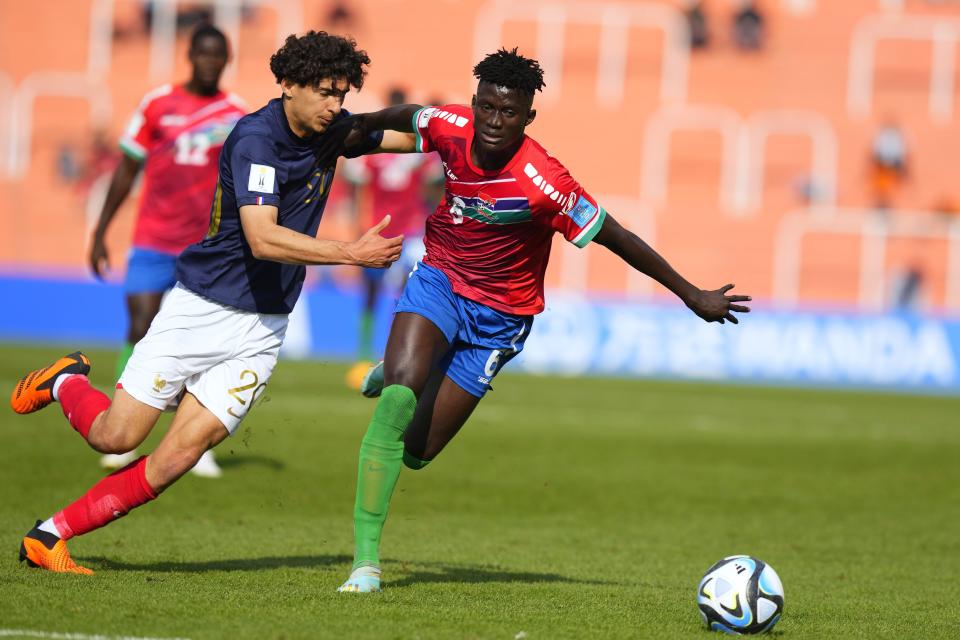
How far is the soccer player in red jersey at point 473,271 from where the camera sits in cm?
642

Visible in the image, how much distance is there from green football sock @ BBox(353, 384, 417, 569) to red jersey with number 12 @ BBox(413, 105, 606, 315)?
2.58 ft

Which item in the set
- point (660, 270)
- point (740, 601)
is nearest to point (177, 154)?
point (660, 270)

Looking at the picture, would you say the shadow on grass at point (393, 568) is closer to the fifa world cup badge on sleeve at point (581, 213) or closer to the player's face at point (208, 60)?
the fifa world cup badge on sleeve at point (581, 213)

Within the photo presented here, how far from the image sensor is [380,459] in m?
6.41

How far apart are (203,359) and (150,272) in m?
3.80

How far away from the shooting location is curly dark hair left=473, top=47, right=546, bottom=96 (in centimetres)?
647

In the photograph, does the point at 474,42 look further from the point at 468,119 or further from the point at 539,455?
the point at 468,119

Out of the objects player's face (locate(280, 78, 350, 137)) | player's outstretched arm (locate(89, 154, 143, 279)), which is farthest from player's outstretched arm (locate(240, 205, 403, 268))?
player's outstretched arm (locate(89, 154, 143, 279))

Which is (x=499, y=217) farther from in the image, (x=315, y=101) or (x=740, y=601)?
(x=740, y=601)

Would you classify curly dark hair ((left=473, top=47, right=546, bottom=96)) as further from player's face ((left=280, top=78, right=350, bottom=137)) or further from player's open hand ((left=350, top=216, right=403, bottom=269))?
player's open hand ((left=350, top=216, right=403, bottom=269))

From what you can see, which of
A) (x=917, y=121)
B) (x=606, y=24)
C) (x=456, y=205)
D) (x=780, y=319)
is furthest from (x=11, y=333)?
(x=917, y=121)

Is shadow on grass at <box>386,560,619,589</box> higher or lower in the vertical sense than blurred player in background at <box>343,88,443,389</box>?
lower

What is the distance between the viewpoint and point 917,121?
30484 millimetres

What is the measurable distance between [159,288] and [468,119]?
4.07m
